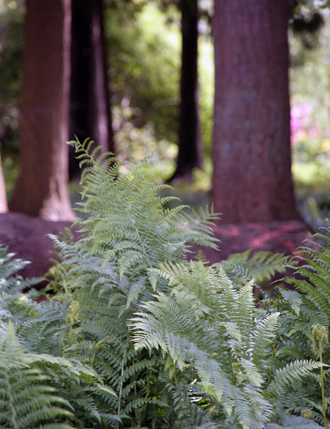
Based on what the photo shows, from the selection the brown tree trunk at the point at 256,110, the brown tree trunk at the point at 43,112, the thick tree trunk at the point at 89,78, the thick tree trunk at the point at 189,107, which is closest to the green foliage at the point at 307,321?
the brown tree trunk at the point at 256,110

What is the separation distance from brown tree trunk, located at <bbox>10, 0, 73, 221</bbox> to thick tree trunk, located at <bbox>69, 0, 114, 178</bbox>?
5576mm

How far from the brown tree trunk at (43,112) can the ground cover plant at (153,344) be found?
5.14 meters

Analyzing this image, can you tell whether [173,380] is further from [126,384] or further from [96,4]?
[96,4]

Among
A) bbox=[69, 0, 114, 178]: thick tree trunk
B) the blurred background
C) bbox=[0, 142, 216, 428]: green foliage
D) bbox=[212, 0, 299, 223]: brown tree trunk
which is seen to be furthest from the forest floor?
bbox=[69, 0, 114, 178]: thick tree trunk

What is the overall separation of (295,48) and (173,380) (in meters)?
19.5

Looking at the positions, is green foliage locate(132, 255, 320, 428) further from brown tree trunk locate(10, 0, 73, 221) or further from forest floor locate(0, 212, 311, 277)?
brown tree trunk locate(10, 0, 73, 221)

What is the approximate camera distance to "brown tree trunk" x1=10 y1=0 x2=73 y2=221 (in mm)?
Result: 6934

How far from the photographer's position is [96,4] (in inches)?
492

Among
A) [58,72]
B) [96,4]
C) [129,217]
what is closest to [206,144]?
[96,4]

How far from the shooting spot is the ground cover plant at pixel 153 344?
1.40m

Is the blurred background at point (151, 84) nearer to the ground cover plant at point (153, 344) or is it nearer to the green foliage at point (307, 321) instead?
the green foliage at point (307, 321)

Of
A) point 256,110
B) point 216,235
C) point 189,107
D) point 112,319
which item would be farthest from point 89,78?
point 112,319

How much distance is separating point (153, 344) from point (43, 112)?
638cm

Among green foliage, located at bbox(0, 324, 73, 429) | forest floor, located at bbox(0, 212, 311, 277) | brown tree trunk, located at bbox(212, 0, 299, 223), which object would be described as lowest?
forest floor, located at bbox(0, 212, 311, 277)
